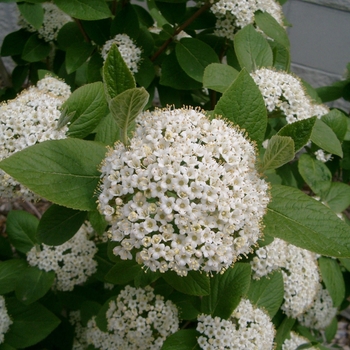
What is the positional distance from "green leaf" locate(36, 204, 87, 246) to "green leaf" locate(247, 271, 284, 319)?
0.78 m

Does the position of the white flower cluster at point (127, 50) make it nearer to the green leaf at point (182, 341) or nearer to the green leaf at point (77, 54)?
the green leaf at point (77, 54)

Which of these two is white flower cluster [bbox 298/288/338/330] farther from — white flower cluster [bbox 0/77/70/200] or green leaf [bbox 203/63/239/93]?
white flower cluster [bbox 0/77/70/200]

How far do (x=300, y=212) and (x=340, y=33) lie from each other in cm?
309

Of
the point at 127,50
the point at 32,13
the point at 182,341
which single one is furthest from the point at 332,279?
the point at 32,13

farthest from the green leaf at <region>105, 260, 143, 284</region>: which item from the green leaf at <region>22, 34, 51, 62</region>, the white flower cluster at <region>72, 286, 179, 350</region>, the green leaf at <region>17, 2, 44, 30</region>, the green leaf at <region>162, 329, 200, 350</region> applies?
the green leaf at <region>22, 34, 51, 62</region>

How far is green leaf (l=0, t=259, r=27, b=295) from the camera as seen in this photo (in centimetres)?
181

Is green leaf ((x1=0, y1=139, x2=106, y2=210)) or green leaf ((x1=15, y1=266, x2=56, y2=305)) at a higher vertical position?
green leaf ((x1=0, y1=139, x2=106, y2=210))

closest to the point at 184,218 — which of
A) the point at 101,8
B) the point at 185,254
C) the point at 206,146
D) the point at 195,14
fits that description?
the point at 185,254

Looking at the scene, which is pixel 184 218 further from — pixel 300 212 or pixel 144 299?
pixel 144 299

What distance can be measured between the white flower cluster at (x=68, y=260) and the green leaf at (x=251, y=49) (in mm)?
1048

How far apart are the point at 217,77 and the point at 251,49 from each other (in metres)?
0.25

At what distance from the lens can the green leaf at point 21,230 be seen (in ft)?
6.38

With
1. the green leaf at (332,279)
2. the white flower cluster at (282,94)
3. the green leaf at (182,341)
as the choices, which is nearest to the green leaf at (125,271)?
the green leaf at (182,341)

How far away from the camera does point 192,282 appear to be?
1190mm
